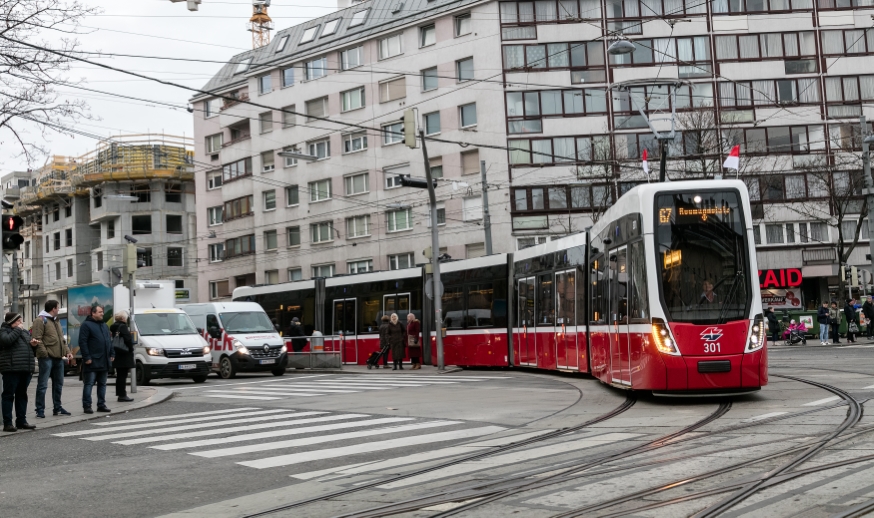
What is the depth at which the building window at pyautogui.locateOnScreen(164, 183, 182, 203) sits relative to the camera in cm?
7644

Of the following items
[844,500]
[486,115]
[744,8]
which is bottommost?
[844,500]

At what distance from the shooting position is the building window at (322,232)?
6038 cm

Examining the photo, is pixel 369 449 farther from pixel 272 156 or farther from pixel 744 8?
pixel 272 156

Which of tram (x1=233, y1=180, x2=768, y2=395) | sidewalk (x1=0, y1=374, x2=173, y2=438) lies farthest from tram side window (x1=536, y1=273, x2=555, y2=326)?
sidewalk (x1=0, y1=374, x2=173, y2=438)

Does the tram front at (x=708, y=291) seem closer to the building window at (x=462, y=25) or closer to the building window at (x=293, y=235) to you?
the building window at (x=462, y=25)

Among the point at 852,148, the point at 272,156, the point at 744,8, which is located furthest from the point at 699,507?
the point at 272,156

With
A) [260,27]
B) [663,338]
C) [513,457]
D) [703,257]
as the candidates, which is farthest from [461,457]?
[260,27]

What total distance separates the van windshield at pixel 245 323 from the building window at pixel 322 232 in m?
29.8

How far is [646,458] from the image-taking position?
31.3 ft

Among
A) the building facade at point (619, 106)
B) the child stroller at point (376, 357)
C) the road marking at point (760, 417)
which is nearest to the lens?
the road marking at point (760, 417)

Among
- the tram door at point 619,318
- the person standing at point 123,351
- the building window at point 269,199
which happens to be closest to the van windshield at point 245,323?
the person standing at point 123,351

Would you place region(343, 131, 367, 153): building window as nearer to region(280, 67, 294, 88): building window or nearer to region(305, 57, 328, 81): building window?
region(305, 57, 328, 81): building window

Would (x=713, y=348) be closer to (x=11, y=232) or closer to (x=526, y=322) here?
(x=11, y=232)

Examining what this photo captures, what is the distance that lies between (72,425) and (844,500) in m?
11.9
